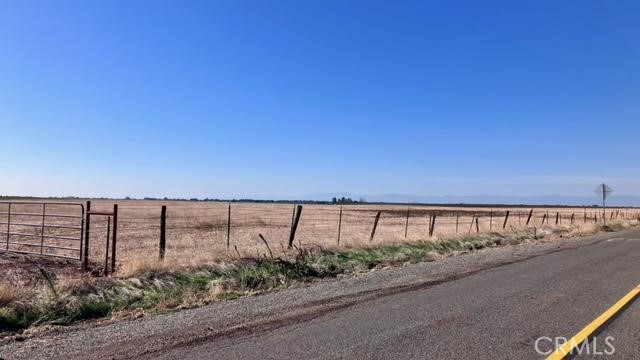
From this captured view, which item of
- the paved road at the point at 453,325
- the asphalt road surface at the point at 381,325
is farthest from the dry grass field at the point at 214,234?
the paved road at the point at 453,325

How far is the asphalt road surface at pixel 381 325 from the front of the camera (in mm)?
6141

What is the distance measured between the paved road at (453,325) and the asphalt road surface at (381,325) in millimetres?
13

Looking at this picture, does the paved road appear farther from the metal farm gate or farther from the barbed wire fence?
the metal farm gate

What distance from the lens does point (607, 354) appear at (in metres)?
5.93

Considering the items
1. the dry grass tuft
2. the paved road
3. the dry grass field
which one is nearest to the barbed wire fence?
the dry grass field

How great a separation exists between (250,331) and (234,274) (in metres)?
5.22

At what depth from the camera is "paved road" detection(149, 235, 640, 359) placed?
6047 mm

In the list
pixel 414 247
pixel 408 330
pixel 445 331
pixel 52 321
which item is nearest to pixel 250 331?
pixel 408 330

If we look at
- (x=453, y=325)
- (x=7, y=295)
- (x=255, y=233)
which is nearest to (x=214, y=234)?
(x=255, y=233)

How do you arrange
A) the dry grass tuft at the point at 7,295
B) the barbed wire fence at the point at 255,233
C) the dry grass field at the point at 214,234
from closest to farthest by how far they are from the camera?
the dry grass tuft at the point at 7,295 → the dry grass field at the point at 214,234 → the barbed wire fence at the point at 255,233

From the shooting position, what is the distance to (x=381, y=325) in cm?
729

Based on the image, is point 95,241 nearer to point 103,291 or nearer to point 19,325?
point 103,291

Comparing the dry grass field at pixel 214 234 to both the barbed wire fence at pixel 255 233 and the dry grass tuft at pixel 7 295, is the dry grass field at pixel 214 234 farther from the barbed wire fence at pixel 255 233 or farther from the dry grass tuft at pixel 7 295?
the dry grass tuft at pixel 7 295

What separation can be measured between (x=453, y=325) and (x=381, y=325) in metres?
0.94
